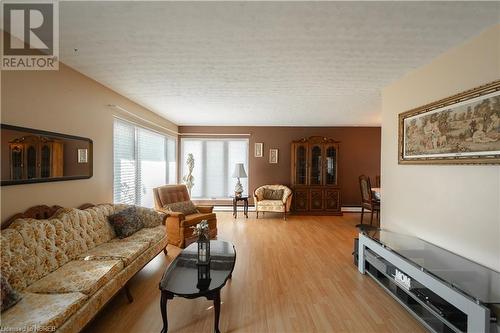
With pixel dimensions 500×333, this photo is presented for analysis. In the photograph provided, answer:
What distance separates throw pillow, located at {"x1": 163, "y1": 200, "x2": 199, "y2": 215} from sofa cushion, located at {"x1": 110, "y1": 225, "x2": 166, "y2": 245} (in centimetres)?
70

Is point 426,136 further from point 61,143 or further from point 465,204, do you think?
point 61,143

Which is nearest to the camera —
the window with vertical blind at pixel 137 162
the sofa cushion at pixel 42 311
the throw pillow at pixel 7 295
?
the sofa cushion at pixel 42 311

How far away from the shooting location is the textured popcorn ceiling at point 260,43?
5.21 feet

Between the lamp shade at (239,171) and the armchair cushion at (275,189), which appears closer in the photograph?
the armchair cushion at (275,189)

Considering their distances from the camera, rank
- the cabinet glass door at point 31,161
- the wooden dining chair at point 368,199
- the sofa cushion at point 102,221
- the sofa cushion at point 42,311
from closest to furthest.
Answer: the sofa cushion at point 42,311 < the cabinet glass door at point 31,161 < the sofa cushion at point 102,221 < the wooden dining chair at point 368,199

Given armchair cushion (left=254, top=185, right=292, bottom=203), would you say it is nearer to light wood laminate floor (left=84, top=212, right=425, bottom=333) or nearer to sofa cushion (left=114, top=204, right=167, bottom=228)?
light wood laminate floor (left=84, top=212, right=425, bottom=333)

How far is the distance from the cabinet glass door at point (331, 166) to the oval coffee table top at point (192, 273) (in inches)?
163

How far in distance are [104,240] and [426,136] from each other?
145 inches

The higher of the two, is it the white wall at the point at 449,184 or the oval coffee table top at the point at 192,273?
the white wall at the point at 449,184

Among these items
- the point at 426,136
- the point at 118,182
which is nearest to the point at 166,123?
the point at 118,182

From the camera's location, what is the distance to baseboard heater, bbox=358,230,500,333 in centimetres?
148

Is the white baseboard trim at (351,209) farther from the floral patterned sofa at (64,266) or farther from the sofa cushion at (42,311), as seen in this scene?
the sofa cushion at (42,311)

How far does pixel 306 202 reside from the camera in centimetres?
600

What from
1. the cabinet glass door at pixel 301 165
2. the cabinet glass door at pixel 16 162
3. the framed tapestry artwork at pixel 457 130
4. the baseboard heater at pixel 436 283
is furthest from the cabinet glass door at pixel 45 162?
the cabinet glass door at pixel 301 165
